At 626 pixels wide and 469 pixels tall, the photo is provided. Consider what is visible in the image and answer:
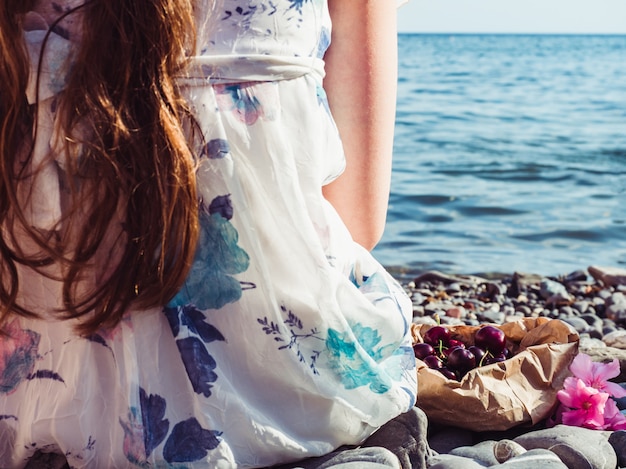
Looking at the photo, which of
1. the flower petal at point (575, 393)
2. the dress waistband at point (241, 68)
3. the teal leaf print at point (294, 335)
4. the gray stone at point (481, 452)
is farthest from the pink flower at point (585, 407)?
the dress waistband at point (241, 68)

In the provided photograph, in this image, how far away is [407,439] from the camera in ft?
5.74

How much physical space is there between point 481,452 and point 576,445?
21 cm

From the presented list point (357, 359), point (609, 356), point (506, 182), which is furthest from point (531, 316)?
point (506, 182)

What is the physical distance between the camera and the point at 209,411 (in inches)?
60.5

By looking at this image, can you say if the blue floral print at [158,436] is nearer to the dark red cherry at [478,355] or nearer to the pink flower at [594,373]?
the dark red cherry at [478,355]

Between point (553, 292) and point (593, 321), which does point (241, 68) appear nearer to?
point (593, 321)

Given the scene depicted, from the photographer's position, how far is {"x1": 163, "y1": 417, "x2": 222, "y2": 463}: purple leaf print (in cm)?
153

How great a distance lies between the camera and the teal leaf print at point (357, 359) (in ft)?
5.29

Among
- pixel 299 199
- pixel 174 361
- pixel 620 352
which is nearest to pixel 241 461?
pixel 174 361

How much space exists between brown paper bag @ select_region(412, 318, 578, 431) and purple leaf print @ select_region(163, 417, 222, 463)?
67cm

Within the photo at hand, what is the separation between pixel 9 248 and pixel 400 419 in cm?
91

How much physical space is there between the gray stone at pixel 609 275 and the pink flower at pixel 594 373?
3.11 metres

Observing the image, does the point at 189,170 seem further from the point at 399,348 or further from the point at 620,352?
the point at 620,352

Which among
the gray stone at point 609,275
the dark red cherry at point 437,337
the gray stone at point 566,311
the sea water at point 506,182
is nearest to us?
the dark red cherry at point 437,337
